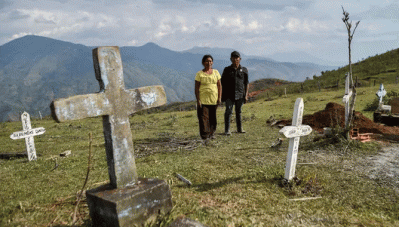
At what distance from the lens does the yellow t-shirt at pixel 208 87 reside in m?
7.39

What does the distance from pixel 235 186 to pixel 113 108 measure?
237 centimetres

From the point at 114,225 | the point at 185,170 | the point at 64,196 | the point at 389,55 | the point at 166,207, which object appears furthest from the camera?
the point at 389,55

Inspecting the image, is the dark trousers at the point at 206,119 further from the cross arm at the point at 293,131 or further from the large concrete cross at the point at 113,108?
the large concrete cross at the point at 113,108

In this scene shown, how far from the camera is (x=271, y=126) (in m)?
10.0

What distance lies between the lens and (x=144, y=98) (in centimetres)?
329

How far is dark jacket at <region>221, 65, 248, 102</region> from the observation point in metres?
8.11

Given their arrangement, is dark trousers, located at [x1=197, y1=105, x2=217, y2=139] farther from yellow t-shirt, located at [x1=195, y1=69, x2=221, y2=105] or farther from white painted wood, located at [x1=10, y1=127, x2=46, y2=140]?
white painted wood, located at [x1=10, y1=127, x2=46, y2=140]

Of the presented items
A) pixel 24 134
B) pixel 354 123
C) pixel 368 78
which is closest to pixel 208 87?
pixel 354 123

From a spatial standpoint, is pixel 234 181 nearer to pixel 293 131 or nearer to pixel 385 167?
pixel 293 131

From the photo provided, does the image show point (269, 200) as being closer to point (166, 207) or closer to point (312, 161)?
point (166, 207)

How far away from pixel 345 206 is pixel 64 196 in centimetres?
403

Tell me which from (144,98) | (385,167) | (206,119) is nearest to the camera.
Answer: (144,98)

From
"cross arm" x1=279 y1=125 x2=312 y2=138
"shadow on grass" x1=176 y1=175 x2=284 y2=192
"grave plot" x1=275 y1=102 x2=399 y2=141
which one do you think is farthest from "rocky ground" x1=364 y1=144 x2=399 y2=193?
"shadow on grass" x1=176 y1=175 x2=284 y2=192

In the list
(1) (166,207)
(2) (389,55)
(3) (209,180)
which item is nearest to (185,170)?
(3) (209,180)
